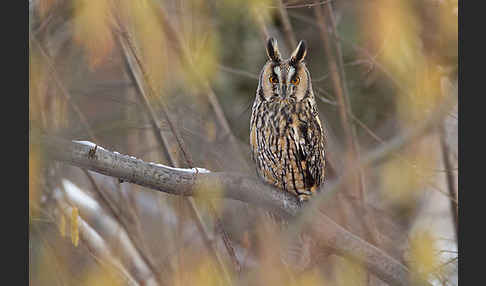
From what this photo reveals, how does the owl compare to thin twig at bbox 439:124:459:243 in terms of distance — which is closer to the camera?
thin twig at bbox 439:124:459:243

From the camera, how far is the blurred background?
9.75ft

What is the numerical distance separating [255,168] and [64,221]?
102 centimetres

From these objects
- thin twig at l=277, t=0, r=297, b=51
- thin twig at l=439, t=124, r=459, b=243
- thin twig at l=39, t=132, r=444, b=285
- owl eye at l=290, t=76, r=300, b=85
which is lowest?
thin twig at l=39, t=132, r=444, b=285

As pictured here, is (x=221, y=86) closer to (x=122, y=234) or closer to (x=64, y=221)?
(x=122, y=234)

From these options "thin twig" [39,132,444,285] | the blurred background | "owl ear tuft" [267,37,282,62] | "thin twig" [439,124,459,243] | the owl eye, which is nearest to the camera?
"thin twig" [39,132,444,285]

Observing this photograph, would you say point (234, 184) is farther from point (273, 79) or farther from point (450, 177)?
point (450, 177)

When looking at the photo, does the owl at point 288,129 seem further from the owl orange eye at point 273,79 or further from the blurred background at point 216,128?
the blurred background at point 216,128

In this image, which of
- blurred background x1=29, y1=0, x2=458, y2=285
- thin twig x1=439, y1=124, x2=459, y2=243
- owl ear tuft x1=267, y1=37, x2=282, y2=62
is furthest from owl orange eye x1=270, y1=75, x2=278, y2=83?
thin twig x1=439, y1=124, x2=459, y2=243

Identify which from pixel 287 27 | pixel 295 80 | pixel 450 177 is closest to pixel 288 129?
pixel 295 80

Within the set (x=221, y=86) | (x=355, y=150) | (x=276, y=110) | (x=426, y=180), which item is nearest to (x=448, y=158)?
(x=426, y=180)

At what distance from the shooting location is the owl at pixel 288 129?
3293 mm

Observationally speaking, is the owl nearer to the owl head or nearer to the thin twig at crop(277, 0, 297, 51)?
the owl head

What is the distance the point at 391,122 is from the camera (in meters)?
3.96

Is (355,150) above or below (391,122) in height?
below
